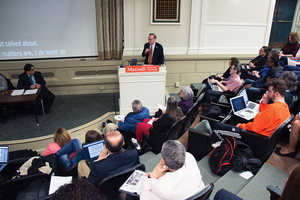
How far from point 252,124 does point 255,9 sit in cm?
430

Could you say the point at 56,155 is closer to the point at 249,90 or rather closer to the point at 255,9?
the point at 249,90

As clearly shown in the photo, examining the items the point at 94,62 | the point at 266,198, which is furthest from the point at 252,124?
the point at 94,62

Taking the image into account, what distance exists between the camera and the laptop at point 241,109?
9.90ft

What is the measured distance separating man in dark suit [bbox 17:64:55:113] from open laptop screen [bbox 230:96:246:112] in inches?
150

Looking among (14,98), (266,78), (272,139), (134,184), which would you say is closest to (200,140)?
(272,139)

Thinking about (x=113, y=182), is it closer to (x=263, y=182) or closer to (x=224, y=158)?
(x=224, y=158)

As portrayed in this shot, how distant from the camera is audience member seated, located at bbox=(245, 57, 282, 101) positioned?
3.86 metres

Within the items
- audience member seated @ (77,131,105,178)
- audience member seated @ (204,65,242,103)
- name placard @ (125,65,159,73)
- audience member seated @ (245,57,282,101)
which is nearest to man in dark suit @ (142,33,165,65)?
name placard @ (125,65,159,73)

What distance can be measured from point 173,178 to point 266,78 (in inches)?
135

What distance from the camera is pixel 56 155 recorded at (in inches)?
90.4

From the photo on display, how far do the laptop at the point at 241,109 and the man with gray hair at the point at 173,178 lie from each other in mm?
1772

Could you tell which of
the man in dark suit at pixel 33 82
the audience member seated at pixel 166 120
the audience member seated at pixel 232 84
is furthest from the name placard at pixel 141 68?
the man in dark suit at pixel 33 82

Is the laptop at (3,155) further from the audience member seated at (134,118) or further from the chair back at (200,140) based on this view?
the chair back at (200,140)

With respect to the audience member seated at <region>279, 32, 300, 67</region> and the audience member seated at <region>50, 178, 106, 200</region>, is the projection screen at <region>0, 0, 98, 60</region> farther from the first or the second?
the audience member seated at <region>50, 178, 106, 200</region>
